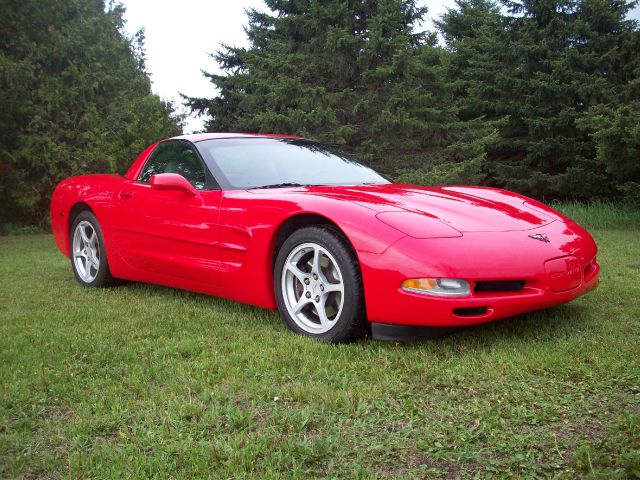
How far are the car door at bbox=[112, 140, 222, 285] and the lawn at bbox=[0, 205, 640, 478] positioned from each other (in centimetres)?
41

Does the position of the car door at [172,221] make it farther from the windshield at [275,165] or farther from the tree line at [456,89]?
the tree line at [456,89]

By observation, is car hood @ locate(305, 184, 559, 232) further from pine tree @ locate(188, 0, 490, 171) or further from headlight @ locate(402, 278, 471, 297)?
pine tree @ locate(188, 0, 490, 171)

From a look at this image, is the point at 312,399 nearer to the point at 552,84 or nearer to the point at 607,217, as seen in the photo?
the point at 607,217

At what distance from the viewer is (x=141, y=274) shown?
469cm

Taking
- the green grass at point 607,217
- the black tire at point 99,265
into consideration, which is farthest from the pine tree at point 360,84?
the black tire at point 99,265

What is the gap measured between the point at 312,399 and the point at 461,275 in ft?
3.20

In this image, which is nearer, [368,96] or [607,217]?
[607,217]

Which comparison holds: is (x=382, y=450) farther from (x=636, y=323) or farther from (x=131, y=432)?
(x=636, y=323)

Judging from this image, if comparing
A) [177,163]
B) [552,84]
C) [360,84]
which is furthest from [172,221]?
[552,84]

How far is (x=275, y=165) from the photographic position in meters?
4.31

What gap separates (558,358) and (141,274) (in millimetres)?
3090

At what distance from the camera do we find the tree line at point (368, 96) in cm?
1259

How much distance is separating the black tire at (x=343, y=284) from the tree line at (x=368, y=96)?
27.9ft

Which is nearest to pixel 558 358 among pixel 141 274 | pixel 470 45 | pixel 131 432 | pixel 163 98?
pixel 131 432
